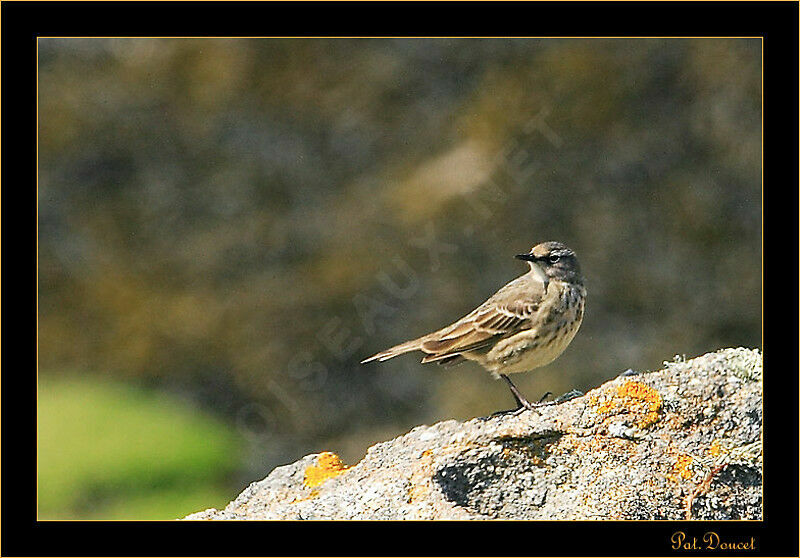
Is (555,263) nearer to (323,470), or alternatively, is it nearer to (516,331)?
(516,331)

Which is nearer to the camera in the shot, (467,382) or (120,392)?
(120,392)

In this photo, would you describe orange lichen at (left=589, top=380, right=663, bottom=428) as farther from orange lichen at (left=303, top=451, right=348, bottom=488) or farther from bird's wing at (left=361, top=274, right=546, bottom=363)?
bird's wing at (left=361, top=274, right=546, bottom=363)

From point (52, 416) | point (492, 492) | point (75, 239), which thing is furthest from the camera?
point (75, 239)

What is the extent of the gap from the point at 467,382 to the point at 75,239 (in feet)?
17.6

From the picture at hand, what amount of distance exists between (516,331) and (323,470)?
1.91 metres

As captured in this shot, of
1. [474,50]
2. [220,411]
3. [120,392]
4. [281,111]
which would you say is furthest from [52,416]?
[474,50]

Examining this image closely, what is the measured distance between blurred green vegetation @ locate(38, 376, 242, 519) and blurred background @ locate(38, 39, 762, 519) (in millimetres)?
2841

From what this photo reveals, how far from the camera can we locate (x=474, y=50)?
13.7 metres

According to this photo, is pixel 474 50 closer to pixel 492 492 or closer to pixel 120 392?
pixel 120 392

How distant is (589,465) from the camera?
543cm

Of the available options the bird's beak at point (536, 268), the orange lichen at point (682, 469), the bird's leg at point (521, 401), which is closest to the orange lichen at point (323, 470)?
the bird's leg at point (521, 401)

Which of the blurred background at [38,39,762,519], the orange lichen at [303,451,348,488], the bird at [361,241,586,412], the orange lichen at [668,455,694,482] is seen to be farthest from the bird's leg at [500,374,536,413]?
the blurred background at [38,39,762,519]

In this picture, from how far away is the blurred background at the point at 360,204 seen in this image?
13.5 m

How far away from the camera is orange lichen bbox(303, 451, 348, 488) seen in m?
5.92
